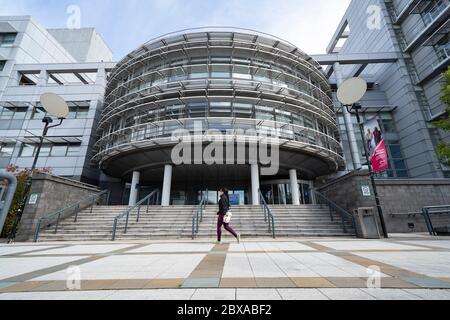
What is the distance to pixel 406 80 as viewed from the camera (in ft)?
77.4

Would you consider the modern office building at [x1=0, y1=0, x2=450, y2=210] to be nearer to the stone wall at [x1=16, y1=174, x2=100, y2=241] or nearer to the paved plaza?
the stone wall at [x1=16, y1=174, x2=100, y2=241]

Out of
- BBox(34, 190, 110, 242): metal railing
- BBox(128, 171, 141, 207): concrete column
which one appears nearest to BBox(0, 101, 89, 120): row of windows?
BBox(128, 171, 141, 207): concrete column

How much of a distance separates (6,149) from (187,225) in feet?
79.2

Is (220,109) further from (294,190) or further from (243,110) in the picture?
(294,190)

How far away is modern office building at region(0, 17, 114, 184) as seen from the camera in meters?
21.5

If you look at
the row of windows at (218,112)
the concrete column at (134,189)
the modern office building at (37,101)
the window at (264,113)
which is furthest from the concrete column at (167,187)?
the modern office building at (37,101)

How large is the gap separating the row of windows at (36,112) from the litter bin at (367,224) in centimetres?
2707

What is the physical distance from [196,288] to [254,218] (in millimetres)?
9700

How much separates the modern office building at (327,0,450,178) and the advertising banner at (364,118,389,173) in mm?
2381

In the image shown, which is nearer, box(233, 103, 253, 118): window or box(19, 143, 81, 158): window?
box(233, 103, 253, 118): window

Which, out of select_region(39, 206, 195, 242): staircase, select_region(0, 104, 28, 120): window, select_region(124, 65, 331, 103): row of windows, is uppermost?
select_region(124, 65, 331, 103): row of windows

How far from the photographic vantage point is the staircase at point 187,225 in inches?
401

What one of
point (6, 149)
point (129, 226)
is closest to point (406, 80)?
point (129, 226)

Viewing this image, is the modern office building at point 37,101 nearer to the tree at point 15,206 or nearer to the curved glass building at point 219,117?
the curved glass building at point 219,117
